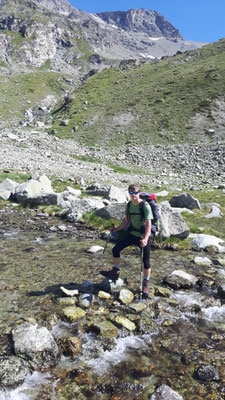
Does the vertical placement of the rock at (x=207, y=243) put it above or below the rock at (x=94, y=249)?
above

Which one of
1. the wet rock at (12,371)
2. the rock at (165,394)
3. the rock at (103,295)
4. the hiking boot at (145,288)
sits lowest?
the wet rock at (12,371)

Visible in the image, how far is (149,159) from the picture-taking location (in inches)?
1866

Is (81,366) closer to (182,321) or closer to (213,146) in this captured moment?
(182,321)

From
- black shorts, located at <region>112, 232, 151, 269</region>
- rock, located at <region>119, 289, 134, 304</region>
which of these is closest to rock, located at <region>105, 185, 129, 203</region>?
black shorts, located at <region>112, 232, 151, 269</region>

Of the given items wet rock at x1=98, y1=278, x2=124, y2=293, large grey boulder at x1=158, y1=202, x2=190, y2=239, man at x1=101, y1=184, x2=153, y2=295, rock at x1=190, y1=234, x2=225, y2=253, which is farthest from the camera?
large grey boulder at x1=158, y1=202, x2=190, y2=239

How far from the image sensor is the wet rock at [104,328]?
6.56 meters

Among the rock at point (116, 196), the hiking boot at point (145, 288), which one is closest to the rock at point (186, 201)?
the rock at point (116, 196)

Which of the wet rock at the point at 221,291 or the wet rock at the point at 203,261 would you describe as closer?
the wet rock at the point at 221,291

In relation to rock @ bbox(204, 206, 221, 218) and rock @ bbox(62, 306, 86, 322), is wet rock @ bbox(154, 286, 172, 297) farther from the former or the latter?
rock @ bbox(204, 206, 221, 218)

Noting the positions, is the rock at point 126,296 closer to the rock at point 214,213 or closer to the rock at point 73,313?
the rock at point 73,313

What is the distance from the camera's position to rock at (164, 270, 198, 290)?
30.2ft

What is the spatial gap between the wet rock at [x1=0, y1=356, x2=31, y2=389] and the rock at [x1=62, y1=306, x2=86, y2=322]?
1.73 meters

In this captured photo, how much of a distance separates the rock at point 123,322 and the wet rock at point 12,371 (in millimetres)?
2483

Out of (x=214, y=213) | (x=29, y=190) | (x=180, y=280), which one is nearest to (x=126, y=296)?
(x=180, y=280)
